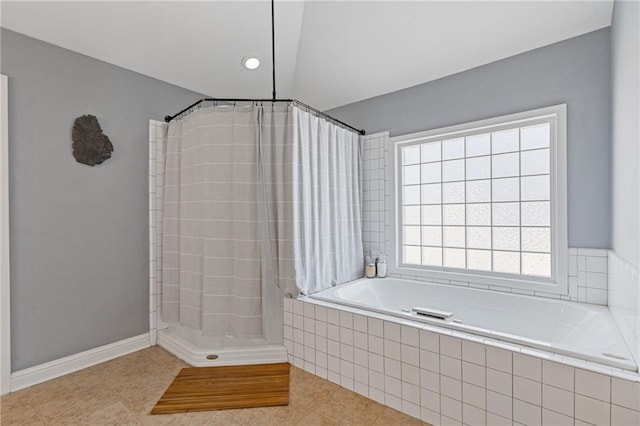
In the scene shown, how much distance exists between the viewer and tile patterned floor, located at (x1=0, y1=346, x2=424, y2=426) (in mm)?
1740

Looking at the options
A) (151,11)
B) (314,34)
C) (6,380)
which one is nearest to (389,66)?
(314,34)

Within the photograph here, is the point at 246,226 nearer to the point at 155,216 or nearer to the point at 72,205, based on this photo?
the point at 155,216

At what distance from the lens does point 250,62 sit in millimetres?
2871

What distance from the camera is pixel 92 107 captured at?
2400mm

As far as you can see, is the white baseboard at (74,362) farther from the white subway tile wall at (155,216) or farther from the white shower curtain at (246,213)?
the white shower curtain at (246,213)

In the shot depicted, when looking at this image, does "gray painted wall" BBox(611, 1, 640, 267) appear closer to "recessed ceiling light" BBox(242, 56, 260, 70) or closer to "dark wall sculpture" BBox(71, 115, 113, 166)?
"recessed ceiling light" BBox(242, 56, 260, 70)

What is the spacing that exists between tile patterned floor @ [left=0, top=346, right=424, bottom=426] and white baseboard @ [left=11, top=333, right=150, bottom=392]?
0.05 metres

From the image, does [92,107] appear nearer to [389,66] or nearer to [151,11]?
[151,11]

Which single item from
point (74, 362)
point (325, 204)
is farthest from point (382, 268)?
point (74, 362)

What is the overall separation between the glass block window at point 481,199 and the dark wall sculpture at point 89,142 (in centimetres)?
245

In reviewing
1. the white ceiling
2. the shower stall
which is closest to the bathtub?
the shower stall

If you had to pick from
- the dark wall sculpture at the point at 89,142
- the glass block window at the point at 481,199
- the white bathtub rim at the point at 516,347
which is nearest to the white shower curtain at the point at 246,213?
the white bathtub rim at the point at 516,347

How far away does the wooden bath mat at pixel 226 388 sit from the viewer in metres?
1.86

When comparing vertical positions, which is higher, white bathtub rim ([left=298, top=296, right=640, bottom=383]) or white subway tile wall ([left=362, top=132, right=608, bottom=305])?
white subway tile wall ([left=362, top=132, right=608, bottom=305])
